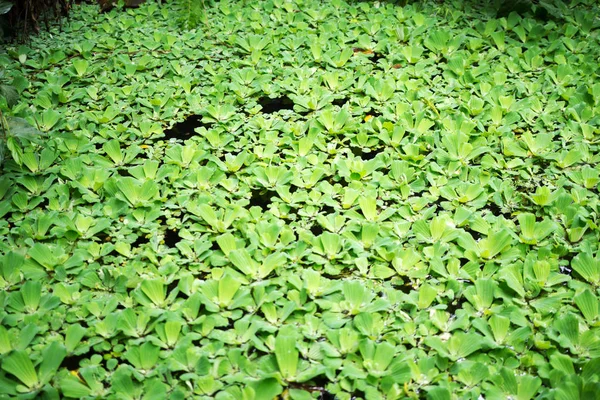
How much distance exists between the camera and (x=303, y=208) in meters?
2.00

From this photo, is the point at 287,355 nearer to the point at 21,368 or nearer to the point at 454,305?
the point at 454,305

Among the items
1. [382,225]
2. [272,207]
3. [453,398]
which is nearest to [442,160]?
[382,225]

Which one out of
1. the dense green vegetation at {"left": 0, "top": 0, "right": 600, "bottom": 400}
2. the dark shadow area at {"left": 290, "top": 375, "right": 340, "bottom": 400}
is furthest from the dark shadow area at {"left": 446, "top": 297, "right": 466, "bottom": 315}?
the dark shadow area at {"left": 290, "top": 375, "right": 340, "bottom": 400}

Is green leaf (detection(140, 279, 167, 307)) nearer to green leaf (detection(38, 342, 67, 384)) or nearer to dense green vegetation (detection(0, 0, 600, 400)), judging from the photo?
dense green vegetation (detection(0, 0, 600, 400))

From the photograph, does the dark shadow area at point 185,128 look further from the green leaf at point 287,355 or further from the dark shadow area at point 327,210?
the green leaf at point 287,355

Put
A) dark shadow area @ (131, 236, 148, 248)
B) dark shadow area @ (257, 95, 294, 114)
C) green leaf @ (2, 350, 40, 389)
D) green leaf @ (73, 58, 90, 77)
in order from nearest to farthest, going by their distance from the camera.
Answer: green leaf @ (2, 350, 40, 389) → dark shadow area @ (131, 236, 148, 248) → dark shadow area @ (257, 95, 294, 114) → green leaf @ (73, 58, 90, 77)

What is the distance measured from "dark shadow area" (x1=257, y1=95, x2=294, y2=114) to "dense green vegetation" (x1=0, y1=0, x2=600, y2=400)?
0.05ft

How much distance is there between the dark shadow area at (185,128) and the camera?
242 centimetres

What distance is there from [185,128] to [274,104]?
1.40 feet

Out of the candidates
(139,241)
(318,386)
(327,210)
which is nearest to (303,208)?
(327,210)

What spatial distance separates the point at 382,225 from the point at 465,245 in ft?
0.90

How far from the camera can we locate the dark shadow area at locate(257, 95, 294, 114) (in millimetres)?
2576

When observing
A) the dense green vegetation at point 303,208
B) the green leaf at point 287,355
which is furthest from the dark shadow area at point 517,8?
the green leaf at point 287,355

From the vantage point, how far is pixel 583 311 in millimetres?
1572
